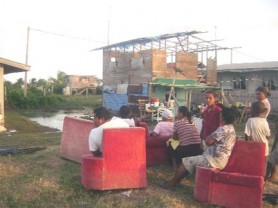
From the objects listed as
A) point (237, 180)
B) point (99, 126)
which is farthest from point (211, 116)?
point (99, 126)

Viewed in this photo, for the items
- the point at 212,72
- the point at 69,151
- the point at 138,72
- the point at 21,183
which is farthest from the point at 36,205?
the point at 212,72

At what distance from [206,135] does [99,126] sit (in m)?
1.89

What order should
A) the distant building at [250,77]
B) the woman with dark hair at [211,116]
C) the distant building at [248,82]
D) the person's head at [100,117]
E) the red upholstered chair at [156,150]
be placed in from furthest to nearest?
the distant building at [250,77] → the distant building at [248,82] → the red upholstered chair at [156,150] → the woman with dark hair at [211,116] → the person's head at [100,117]

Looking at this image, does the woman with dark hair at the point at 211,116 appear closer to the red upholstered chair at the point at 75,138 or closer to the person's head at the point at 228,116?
the person's head at the point at 228,116

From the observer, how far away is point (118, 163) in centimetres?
593

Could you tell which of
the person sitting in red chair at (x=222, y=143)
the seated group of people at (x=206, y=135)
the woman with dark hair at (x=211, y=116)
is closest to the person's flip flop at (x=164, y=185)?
the seated group of people at (x=206, y=135)

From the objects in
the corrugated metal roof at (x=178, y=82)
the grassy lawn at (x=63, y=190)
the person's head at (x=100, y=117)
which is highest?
the corrugated metal roof at (x=178, y=82)

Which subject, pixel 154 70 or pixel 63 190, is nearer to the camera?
pixel 63 190

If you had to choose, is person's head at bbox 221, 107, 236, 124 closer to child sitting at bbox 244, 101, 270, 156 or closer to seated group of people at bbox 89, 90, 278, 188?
seated group of people at bbox 89, 90, 278, 188

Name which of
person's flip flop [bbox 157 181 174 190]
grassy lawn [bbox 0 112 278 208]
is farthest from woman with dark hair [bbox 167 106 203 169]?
person's flip flop [bbox 157 181 174 190]

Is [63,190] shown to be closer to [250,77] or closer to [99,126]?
[99,126]

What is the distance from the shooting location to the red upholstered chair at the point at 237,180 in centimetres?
534

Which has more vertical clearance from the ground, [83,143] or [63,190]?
[83,143]

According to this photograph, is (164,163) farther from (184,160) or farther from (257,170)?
(257,170)
